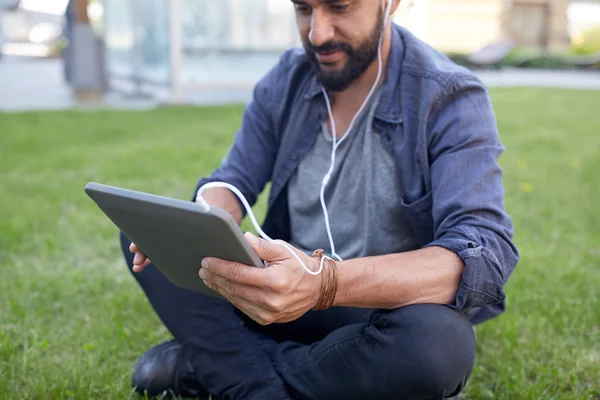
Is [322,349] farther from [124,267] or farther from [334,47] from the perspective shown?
[124,267]

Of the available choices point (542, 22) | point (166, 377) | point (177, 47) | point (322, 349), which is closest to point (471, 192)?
point (322, 349)

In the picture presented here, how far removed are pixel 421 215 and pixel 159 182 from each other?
125 inches

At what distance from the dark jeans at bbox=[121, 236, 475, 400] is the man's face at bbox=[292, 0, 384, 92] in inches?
28.0

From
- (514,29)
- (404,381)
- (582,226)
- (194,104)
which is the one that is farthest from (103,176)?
(514,29)

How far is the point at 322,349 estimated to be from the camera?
1841 millimetres

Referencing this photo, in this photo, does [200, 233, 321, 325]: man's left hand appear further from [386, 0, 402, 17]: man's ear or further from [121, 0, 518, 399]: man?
[386, 0, 402, 17]: man's ear

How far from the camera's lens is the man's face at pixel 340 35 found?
2.04 meters

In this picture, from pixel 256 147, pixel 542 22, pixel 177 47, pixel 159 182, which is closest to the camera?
pixel 256 147

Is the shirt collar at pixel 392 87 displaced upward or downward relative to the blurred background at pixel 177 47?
upward

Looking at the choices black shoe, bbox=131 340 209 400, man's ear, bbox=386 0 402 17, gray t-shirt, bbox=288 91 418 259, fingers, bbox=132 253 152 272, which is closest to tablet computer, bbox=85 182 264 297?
fingers, bbox=132 253 152 272

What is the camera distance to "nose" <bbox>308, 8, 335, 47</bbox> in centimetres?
203

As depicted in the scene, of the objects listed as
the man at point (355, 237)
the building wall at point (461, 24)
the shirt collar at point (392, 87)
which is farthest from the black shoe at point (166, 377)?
the building wall at point (461, 24)

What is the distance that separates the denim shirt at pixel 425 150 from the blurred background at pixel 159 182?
46 centimetres

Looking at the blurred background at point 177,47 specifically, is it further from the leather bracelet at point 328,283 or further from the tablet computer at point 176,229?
the leather bracelet at point 328,283
